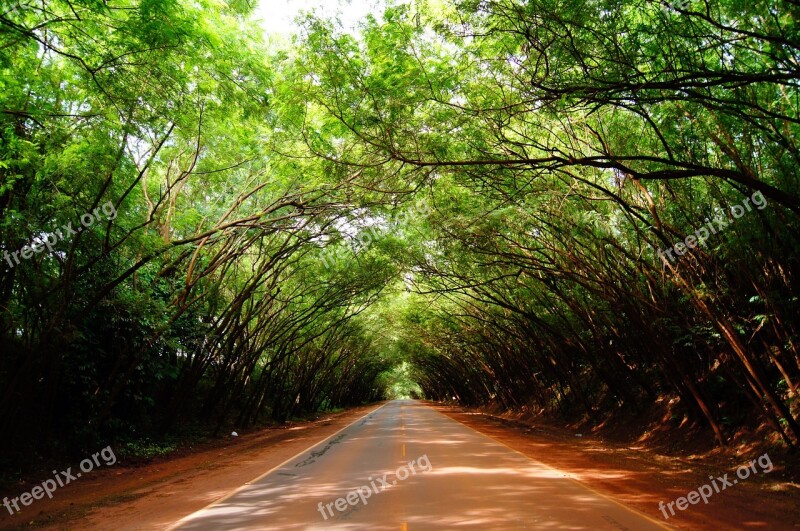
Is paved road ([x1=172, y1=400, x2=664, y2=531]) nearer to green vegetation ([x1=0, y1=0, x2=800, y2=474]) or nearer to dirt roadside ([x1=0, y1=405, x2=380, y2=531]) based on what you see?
dirt roadside ([x1=0, y1=405, x2=380, y2=531])

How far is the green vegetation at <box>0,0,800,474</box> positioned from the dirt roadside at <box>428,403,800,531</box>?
51.5 inches

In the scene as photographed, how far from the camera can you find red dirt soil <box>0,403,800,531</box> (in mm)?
5578

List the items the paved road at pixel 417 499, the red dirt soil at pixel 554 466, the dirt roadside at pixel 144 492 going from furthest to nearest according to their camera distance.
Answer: the dirt roadside at pixel 144 492 → the red dirt soil at pixel 554 466 → the paved road at pixel 417 499

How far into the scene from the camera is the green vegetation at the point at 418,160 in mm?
5969

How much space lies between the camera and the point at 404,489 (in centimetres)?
707

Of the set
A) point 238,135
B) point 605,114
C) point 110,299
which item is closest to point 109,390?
point 110,299

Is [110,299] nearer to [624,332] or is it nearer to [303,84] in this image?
[303,84]

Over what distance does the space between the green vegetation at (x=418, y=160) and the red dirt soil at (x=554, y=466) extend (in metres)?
1.41

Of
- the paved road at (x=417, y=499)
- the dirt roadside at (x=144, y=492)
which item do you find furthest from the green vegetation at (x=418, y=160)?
the paved road at (x=417, y=499)

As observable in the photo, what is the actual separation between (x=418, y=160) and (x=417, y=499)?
15.6ft

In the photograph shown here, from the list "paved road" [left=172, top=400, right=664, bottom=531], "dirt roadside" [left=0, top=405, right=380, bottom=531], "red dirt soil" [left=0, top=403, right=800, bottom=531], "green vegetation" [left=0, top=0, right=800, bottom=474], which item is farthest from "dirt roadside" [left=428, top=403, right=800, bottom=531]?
"dirt roadside" [left=0, top=405, right=380, bottom=531]

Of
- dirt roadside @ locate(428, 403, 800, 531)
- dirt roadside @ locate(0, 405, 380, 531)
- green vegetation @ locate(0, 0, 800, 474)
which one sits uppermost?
green vegetation @ locate(0, 0, 800, 474)

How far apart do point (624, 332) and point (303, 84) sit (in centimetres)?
1139

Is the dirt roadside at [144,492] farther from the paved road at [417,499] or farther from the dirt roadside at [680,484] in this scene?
the dirt roadside at [680,484]
